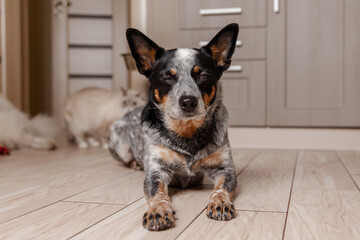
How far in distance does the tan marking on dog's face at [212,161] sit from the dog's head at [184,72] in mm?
176

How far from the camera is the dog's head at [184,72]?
1.65m

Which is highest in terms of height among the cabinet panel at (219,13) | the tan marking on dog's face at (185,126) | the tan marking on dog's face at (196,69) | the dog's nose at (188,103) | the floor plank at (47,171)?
the cabinet panel at (219,13)

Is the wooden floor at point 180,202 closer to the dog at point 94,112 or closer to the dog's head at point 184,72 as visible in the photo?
the dog's head at point 184,72

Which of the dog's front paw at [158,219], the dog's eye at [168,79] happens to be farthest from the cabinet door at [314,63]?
the dog's front paw at [158,219]

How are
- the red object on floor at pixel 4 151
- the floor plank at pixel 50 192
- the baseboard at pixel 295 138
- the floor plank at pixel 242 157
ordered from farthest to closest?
the baseboard at pixel 295 138
the red object on floor at pixel 4 151
the floor plank at pixel 242 157
the floor plank at pixel 50 192

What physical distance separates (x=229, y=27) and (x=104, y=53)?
3419 millimetres

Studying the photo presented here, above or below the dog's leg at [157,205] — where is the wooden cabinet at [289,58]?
above

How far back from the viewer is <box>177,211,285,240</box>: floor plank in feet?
3.84

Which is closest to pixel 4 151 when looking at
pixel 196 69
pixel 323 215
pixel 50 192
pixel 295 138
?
pixel 50 192

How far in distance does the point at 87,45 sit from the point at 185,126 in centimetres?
355

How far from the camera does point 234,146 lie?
12.1ft

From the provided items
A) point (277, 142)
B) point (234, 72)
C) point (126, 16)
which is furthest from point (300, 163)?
point (126, 16)

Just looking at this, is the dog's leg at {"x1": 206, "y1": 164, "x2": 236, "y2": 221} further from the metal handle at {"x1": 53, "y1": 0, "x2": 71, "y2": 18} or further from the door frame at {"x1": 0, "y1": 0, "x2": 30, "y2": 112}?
the metal handle at {"x1": 53, "y1": 0, "x2": 71, "y2": 18}

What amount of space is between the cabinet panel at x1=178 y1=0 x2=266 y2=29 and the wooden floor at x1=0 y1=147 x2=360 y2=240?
1.38 meters
